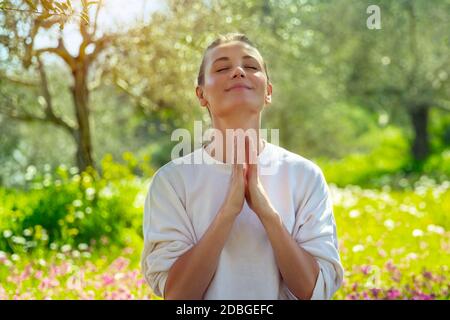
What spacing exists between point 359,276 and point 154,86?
13.2ft

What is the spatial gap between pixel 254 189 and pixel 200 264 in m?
0.30

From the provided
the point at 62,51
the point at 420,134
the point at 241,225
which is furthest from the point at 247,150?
the point at 420,134

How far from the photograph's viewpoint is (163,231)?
2289mm

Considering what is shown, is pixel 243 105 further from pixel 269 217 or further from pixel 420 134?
pixel 420 134

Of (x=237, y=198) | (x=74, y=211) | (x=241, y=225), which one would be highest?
(x=237, y=198)

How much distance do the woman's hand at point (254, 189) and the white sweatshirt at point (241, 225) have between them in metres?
0.10


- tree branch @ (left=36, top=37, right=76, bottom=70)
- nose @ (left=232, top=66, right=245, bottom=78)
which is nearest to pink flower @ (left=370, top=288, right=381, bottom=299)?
nose @ (left=232, top=66, right=245, bottom=78)

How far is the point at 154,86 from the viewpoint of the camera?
805 cm

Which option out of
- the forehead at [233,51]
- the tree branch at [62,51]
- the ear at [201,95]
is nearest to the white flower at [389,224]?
the tree branch at [62,51]

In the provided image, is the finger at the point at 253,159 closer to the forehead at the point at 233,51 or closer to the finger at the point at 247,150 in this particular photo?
the finger at the point at 247,150

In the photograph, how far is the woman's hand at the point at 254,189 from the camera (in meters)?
2.18

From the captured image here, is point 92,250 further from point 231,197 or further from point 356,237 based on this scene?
point 231,197

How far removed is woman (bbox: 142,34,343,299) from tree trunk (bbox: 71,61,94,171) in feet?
17.4
